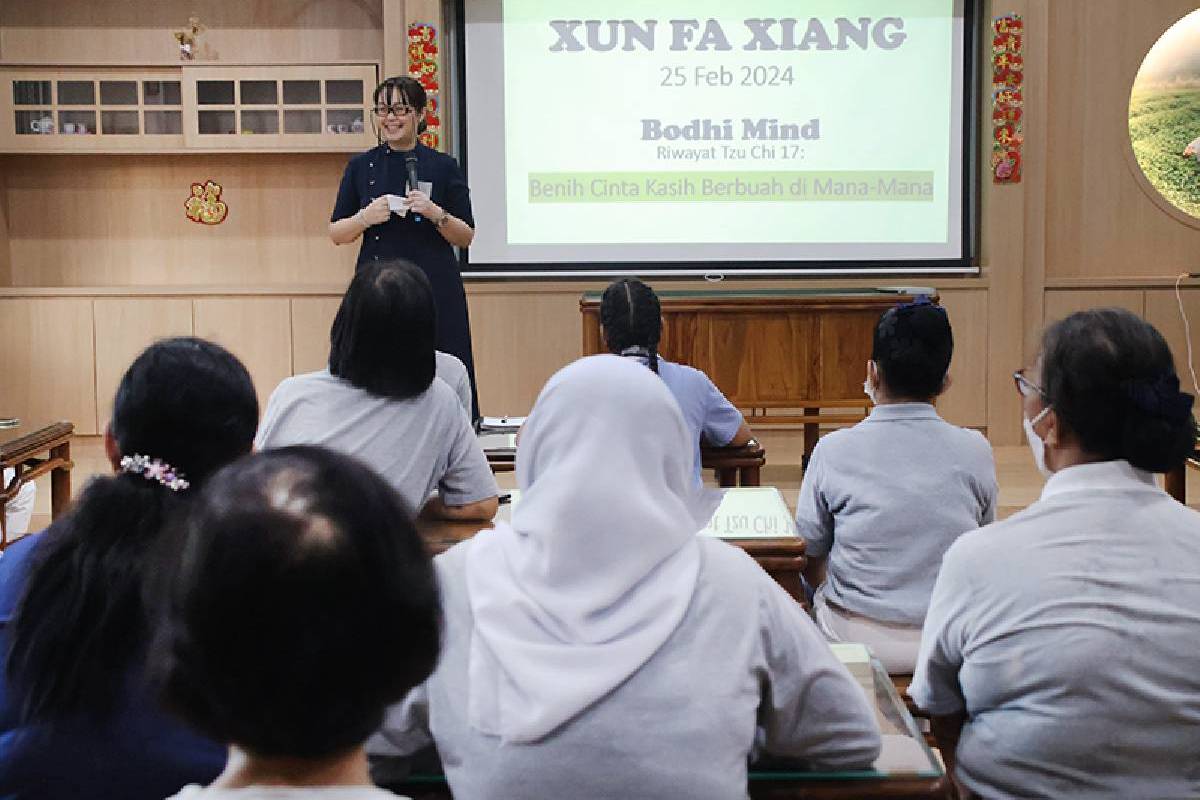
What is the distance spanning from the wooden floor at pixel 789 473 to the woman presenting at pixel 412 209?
4.23 ft

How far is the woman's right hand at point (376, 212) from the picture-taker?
473 centimetres

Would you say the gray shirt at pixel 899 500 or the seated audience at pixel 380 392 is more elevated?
the seated audience at pixel 380 392

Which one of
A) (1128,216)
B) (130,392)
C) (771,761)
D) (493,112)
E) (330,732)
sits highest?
(493,112)

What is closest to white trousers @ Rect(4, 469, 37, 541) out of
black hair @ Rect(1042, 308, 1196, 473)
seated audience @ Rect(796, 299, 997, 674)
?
seated audience @ Rect(796, 299, 997, 674)

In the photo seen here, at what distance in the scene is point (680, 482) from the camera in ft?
4.76

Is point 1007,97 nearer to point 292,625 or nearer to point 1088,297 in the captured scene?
point 1088,297

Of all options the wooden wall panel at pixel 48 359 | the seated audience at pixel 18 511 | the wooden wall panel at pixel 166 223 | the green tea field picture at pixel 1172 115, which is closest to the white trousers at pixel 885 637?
the seated audience at pixel 18 511

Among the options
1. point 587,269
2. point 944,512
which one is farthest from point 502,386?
point 944,512

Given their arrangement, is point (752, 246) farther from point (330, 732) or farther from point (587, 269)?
point (330, 732)

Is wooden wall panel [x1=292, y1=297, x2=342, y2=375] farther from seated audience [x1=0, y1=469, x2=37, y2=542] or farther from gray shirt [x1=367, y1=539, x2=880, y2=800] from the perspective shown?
gray shirt [x1=367, y1=539, x2=880, y2=800]

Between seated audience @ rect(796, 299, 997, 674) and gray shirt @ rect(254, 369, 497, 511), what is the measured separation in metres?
0.71

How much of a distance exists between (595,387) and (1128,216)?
6307mm

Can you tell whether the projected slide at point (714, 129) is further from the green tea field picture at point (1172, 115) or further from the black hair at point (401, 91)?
the black hair at point (401, 91)

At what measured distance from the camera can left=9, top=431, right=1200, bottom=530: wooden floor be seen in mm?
5543
